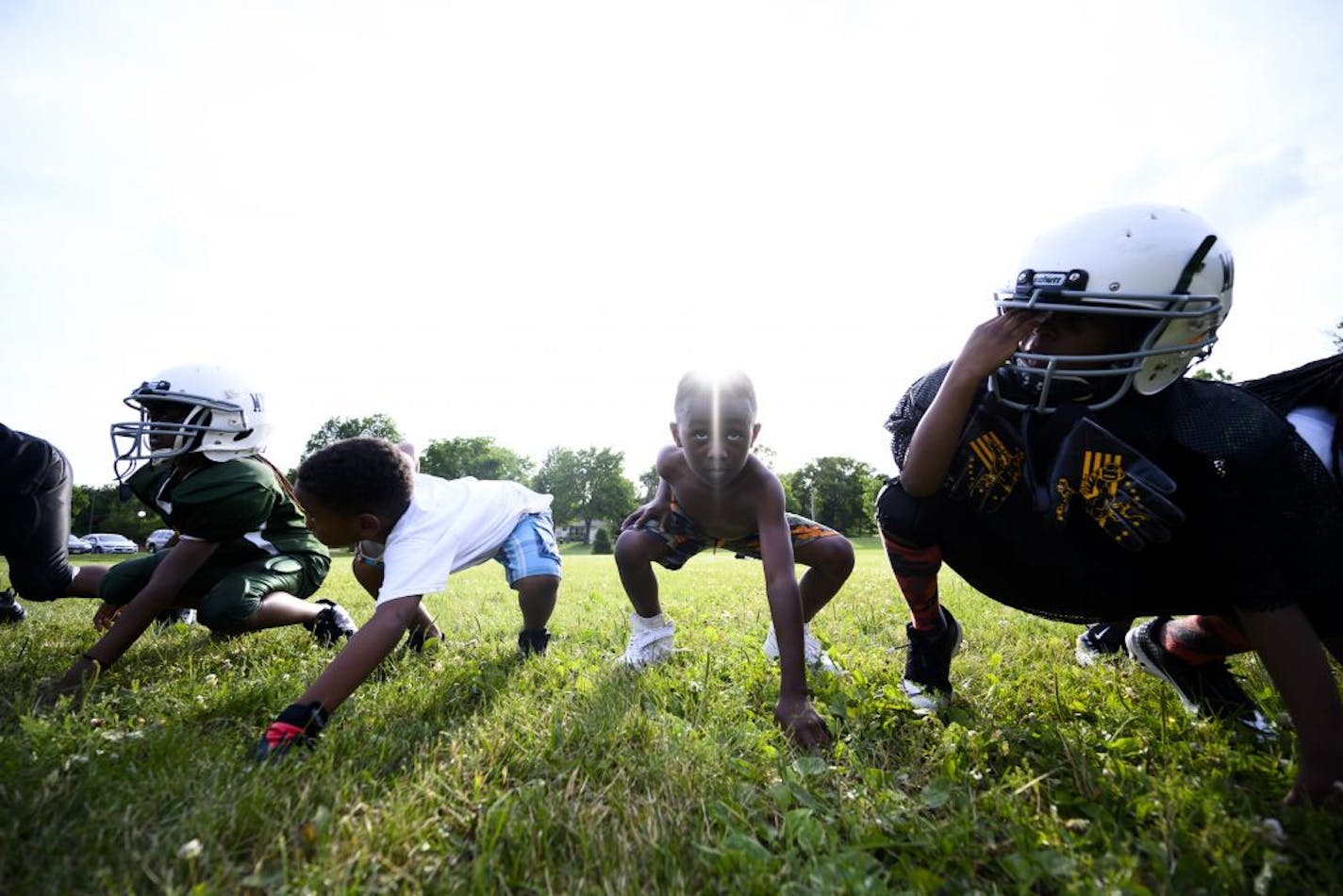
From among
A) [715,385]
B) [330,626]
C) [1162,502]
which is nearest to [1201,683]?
[1162,502]

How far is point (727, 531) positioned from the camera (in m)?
4.14

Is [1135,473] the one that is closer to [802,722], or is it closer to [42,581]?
[802,722]

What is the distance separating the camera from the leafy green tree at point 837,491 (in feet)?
280

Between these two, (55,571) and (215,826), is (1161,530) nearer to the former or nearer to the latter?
(215,826)

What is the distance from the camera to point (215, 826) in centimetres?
169

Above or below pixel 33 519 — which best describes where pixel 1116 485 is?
above

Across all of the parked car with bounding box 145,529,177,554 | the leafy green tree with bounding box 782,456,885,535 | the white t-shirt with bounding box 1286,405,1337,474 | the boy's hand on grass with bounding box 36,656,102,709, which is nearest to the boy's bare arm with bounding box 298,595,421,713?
the boy's hand on grass with bounding box 36,656,102,709

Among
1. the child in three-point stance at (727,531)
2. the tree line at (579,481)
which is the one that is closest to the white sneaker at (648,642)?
the child in three-point stance at (727,531)

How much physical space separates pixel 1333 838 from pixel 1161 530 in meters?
0.88

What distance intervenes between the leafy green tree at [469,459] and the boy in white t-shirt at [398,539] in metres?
76.0

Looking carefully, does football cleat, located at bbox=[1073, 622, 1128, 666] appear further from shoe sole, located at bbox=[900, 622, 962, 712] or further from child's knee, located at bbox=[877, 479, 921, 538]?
child's knee, located at bbox=[877, 479, 921, 538]

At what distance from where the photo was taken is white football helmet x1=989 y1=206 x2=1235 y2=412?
2336 millimetres

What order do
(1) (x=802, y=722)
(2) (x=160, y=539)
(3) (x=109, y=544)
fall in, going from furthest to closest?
1. (3) (x=109, y=544)
2. (2) (x=160, y=539)
3. (1) (x=802, y=722)

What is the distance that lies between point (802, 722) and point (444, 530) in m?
1.96
